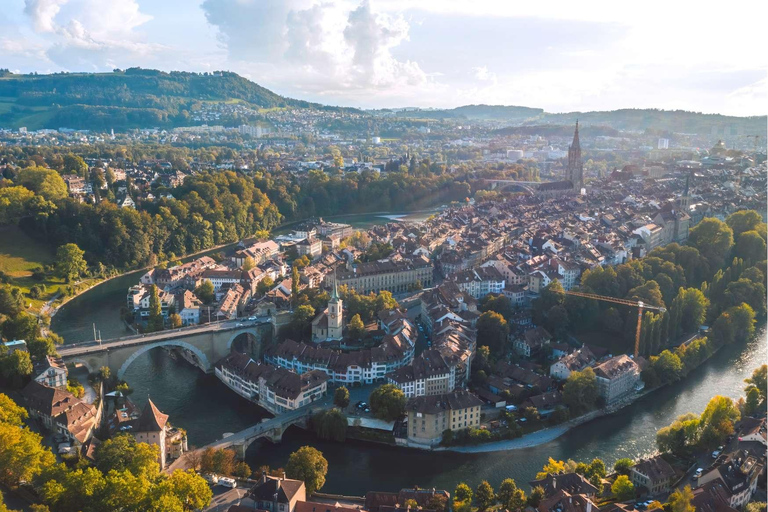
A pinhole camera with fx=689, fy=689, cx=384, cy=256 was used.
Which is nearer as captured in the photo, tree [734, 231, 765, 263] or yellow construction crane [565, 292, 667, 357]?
yellow construction crane [565, 292, 667, 357]

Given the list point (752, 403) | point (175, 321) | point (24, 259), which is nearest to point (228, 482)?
point (175, 321)

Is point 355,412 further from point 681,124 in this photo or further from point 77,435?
point 681,124

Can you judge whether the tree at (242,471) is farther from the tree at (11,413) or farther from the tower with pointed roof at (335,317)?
the tower with pointed roof at (335,317)

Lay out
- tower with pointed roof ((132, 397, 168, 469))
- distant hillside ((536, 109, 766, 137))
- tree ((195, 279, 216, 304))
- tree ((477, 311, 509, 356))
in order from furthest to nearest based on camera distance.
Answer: distant hillside ((536, 109, 766, 137)) < tree ((195, 279, 216, 304)) < tree ((477, 311, 509, 356)) < tower with pointed roof ((132, 397, 168, 469))

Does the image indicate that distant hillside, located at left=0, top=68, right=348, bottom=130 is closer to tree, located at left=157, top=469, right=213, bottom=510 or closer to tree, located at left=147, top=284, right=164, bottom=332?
tree, located at left=147, top=284, right=164, bottom=332

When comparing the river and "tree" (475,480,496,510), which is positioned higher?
"tree" (475,480,496,510)

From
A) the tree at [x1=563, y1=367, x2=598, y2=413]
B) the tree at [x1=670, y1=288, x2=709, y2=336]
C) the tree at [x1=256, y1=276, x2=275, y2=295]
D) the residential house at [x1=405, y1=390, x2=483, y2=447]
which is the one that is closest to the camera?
the residential house at [x1=405, y1=390, x2=483, y2=447]

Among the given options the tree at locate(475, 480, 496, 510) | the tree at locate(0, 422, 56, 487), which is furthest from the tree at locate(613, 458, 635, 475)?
the tree at locate(0, 422, 56, 487)

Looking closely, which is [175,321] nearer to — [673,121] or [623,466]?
[623,466]
